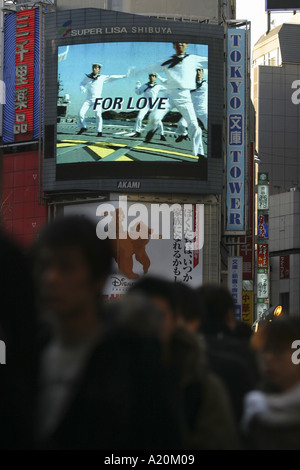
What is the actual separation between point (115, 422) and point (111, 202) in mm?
46995

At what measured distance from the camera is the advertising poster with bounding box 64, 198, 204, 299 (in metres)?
49.6

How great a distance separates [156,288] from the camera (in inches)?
158

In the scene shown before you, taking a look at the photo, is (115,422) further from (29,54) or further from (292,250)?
(292,250)

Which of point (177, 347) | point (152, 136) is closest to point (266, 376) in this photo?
point (177, 347)

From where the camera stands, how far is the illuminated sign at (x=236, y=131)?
51.3m

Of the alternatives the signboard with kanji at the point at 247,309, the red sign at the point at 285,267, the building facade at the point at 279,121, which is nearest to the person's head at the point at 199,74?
the signboard with kanji at the point at 247,309

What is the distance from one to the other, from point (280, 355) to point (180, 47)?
4685 centimetres

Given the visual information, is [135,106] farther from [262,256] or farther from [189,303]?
[189,303]

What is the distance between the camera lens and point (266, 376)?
4.45m

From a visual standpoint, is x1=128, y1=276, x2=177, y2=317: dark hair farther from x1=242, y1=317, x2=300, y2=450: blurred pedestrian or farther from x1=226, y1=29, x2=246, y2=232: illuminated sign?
x1=226, y1=29, x2=246, y2=232: illuminated sign

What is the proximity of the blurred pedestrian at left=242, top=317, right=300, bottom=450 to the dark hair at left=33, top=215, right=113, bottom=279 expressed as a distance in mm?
1197

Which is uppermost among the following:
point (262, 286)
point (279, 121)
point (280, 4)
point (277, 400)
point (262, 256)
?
point (279, 121)

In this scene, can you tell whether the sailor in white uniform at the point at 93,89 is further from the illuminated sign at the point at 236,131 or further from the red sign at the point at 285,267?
the red sign at the point at 285,267

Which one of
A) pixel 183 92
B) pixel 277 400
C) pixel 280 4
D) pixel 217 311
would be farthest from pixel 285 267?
pixel 277 400
